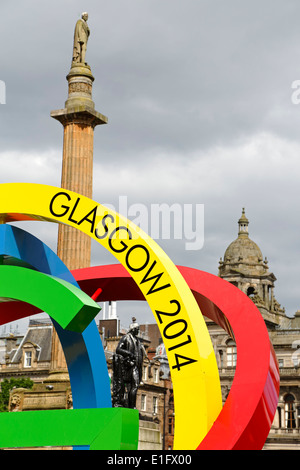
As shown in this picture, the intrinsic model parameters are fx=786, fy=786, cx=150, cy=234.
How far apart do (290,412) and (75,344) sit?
5303 cm

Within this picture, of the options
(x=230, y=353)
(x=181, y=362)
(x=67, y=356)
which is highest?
(x=230, y=353)

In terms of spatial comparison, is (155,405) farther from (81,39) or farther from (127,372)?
(127,372)

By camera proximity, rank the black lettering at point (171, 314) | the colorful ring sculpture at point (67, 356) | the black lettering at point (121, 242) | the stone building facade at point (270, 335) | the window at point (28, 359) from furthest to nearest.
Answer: the window at point (28, 359), the stone building facade at point (270, 335), the black lettering at point (121, 242), the black lettering at point (171, 314), the colorful ring sculpture at point (67, 356)

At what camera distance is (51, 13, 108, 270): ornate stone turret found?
103 feet

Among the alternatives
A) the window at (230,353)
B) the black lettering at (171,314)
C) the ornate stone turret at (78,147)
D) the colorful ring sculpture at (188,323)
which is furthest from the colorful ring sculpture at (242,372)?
the window at (230,353)

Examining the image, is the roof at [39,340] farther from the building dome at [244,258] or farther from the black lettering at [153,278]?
the black lettering at [153,278]

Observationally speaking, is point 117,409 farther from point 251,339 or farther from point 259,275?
point 259,275

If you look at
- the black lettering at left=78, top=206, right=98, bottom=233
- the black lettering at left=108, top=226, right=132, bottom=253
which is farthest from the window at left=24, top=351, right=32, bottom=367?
the black lettering at left=108, top=226, right=132, bottom=253

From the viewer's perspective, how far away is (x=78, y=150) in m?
31.9

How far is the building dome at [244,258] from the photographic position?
264 feet

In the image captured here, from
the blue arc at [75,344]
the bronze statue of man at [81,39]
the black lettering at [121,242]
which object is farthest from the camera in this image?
the bronze statue of man at [81,39]

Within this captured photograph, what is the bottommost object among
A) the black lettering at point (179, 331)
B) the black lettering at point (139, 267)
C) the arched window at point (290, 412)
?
the arched window at point (290, 412)

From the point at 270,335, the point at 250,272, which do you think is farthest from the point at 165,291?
the point at 250,272
